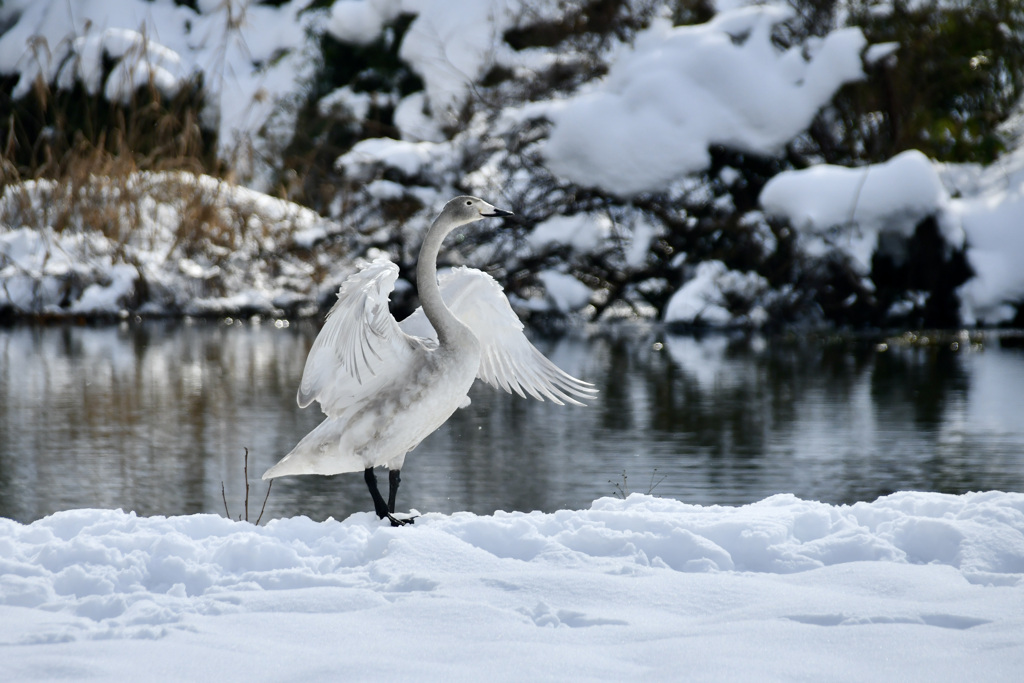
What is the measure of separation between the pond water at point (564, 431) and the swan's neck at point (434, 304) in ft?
4.23

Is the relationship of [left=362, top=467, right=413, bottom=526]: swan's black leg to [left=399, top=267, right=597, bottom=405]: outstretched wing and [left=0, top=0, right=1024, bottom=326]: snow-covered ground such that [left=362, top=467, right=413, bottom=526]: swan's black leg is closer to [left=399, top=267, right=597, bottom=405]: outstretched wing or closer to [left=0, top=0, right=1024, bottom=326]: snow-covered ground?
[left=399, top=267, right=597, bottom=405]: outstretched wing

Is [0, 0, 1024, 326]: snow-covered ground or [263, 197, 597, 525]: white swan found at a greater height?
[0, 0, 1024, 326]: snow-covered ground

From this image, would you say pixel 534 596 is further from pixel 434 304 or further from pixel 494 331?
pixel 494 331

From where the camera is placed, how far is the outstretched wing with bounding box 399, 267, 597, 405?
4559 mm

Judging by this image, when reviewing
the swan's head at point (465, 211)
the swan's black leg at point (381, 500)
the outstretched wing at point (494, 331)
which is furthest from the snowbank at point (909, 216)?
the swan's black leg at point (381, 500)

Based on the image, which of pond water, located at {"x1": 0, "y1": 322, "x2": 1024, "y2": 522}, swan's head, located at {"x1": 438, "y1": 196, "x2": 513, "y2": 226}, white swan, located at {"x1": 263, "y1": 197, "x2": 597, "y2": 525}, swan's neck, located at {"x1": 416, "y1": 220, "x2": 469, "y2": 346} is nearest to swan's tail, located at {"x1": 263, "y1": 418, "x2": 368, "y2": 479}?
white swan, located at {"x1": 263, "y1": 197, "x2": 597, "y2": 525}

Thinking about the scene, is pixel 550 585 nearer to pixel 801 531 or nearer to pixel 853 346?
pixel 801 531

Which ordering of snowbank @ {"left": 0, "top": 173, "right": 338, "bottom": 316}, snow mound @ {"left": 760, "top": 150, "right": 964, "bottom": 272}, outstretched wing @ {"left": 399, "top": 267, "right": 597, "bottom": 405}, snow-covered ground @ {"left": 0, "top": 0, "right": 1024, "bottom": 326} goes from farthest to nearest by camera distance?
snowbank @ {"left": 0, "top": 173, "right": 338, "bottom": 316} → snow-covered ground @ {"left": 0, "top": 0, "right": 1024, "bottom": 326} → snow mound @ {"left": 760, "top": 150, "right": 964, "bottom": 272} → outstretched wing @ {"left": 399, "top": 267, "right": 597, "bottom": 405}

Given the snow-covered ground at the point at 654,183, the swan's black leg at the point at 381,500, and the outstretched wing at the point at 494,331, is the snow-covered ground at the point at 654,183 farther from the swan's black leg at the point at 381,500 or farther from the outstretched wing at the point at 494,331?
the swan's black leg at the point at 381,500

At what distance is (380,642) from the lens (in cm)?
256

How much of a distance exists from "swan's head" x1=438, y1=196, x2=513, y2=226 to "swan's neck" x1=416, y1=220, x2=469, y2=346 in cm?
12

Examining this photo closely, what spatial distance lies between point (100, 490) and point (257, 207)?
10608 mm

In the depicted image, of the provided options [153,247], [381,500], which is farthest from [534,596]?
[153,247]

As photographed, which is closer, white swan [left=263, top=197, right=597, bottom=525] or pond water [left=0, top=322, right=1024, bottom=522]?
white swan [left=263, top=197, right=597, bottom=525]
